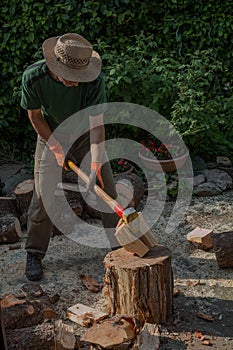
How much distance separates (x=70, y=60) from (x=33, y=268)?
171 cm

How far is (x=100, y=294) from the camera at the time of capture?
4277 millimetres

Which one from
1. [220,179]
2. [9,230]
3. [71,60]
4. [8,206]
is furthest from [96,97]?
[220,179]

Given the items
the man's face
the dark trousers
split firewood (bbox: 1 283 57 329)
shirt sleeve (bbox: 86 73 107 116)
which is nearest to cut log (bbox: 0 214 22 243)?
the dark trousers

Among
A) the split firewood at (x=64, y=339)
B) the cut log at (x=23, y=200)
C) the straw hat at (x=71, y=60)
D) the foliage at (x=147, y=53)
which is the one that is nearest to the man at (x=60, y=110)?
the straw hat at (x=71, y=60)

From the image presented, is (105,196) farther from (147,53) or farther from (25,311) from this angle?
(147,53)

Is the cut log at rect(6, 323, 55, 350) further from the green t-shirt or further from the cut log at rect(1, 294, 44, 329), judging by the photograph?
the green t-shirt

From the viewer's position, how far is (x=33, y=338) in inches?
133

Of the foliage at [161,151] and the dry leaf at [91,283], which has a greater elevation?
the dry leaf at [91,283]

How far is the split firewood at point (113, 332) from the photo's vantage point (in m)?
3.42

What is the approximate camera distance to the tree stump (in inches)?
142

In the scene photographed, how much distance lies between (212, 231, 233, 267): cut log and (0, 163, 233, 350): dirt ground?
0.11 meters

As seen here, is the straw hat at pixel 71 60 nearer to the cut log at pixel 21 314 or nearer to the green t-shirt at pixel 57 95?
the green t-shirt at pixel 57 95

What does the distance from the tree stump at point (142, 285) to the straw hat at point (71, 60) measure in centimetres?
126

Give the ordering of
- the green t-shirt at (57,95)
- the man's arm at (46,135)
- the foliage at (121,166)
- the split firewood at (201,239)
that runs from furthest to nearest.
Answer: the foliage at (121,166)
the split firewood at (201,239)
the man's arm at (46,135)
the green t-shirt at (57,95)
